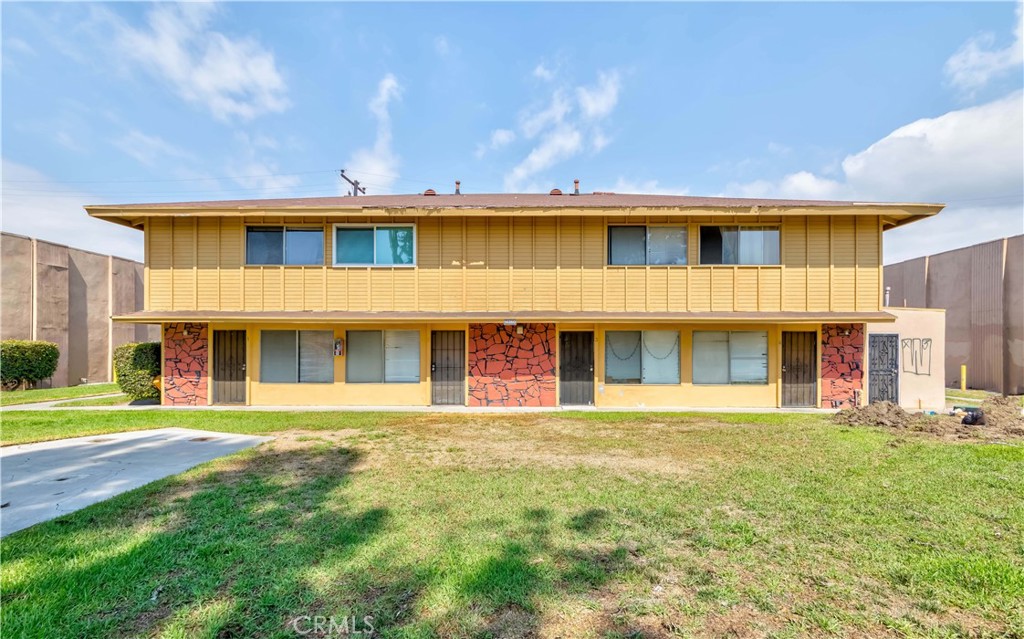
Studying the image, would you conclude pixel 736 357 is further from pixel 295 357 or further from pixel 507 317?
pixel 295 357

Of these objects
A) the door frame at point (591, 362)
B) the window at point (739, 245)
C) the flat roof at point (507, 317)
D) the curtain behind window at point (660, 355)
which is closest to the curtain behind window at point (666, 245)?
the window at point (739, 245)

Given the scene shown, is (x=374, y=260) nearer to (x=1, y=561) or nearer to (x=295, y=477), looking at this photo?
(x=295, y=477)

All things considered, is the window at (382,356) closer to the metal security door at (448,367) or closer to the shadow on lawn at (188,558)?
the metal security door at (448,367)

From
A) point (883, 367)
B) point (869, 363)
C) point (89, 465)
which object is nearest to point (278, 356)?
point (89, 465)

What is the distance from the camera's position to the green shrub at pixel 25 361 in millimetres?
13938

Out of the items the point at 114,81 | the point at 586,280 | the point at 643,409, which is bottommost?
the point at 643,409

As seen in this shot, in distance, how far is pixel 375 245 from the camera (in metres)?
11.6

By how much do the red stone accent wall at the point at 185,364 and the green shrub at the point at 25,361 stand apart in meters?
7.74

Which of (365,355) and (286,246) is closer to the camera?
(286,246)

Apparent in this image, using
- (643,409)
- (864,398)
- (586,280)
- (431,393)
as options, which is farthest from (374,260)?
(864,398)

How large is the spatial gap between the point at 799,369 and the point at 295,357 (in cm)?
1436

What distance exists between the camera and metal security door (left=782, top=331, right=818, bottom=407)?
11.5 metres

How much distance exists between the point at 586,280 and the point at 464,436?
18.9ft

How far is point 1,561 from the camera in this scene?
10.4 ft
